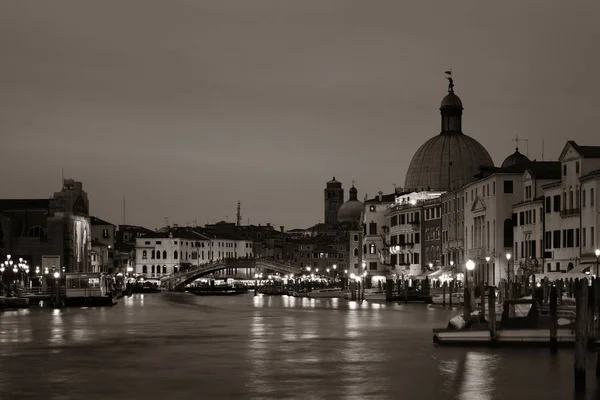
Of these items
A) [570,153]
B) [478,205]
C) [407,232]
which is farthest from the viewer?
[407,232]

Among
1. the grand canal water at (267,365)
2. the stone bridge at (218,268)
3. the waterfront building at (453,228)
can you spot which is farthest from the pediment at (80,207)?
the grand canal water at (267,365)

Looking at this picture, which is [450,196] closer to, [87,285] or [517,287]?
[87,285]

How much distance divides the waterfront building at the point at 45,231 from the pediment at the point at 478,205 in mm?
40436

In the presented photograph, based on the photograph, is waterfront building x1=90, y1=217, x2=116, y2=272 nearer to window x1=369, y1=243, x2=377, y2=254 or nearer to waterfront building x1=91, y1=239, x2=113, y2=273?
waterfront building x1=91, y1=239, x2=113, y2=273

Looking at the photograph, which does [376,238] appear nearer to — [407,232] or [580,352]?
[407,232]

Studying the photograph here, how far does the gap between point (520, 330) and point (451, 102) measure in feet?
282

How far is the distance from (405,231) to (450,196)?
42.1 ft

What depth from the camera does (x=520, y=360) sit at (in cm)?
2678

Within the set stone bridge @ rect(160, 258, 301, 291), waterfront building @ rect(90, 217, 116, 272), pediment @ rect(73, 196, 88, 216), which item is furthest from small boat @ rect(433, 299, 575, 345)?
waterfront building @ rect(90, 217, 116, 272)

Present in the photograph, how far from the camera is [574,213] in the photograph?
53.4 metres

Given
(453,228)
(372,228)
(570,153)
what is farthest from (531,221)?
(372,228)

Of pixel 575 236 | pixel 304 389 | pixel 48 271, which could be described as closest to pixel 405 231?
pixel 48 271

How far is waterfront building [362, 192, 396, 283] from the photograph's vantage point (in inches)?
4055

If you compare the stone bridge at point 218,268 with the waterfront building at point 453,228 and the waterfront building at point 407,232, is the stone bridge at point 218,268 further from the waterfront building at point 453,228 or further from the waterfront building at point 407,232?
the waterfront building at point 453,228
